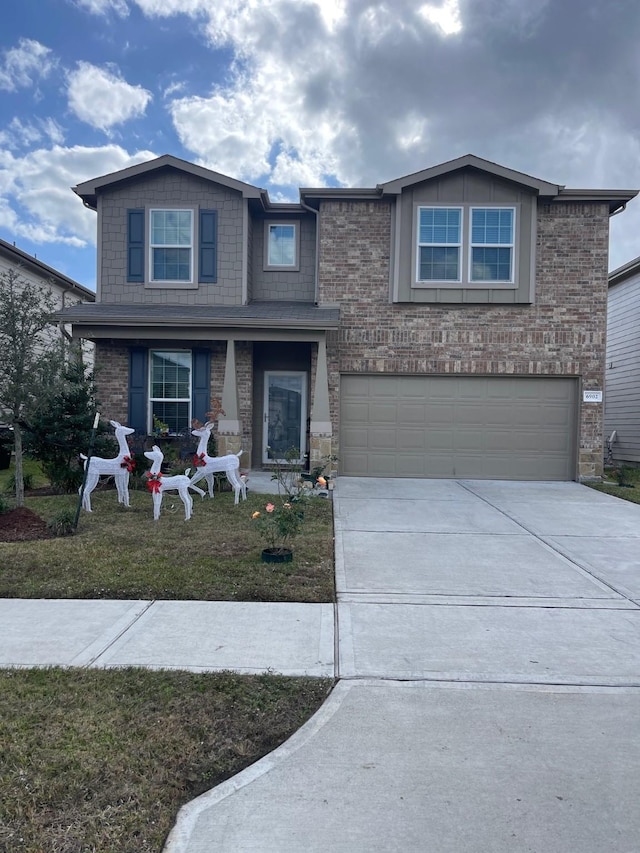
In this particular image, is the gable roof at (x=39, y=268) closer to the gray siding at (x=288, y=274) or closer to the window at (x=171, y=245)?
the window at (x=171, y=245)

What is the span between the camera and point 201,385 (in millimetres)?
13438

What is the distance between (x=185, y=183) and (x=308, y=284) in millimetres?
3426

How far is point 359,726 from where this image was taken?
3.28 meters

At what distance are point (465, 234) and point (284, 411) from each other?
545 centimetres

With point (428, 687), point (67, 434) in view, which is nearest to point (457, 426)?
point (67, 434)

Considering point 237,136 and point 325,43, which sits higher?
point 325,43

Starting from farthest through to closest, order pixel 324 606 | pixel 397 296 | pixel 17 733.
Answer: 1. pixel 397 296
2. pixel 324 606
3. pixel 17 733

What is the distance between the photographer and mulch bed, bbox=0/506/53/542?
292 inches

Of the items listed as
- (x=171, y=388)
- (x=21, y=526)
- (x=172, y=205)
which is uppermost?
(x=172, y=205)

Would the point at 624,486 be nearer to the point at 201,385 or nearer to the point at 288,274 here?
the point at 288,274

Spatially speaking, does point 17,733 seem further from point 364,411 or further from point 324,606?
point 364,411

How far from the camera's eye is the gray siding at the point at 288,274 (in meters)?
14.1

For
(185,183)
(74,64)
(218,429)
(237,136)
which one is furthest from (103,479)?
(237,136)

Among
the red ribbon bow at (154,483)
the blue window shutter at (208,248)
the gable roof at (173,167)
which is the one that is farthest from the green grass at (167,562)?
the gable roof at (173,167)
